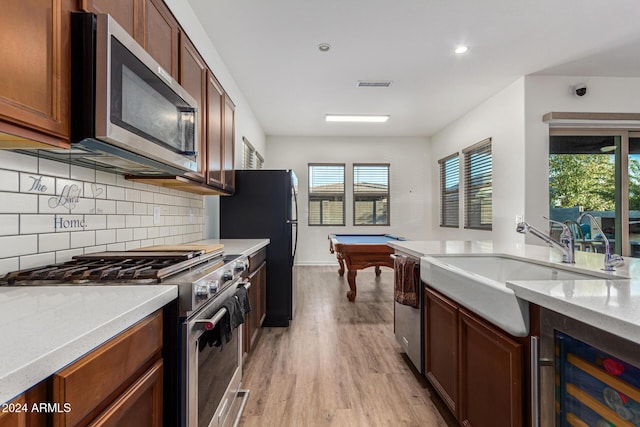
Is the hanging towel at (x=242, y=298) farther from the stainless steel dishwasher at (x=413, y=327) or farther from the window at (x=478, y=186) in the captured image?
the window at (x=478, y=186)

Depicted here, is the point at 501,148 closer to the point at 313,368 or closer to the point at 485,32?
the point at 485,32

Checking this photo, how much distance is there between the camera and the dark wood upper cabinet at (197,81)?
6.17ft

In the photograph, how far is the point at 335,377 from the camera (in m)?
2.22

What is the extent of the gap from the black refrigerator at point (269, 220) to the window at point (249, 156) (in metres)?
1.45

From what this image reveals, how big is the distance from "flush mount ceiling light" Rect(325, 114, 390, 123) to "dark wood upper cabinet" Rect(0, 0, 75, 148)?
458 centimetres

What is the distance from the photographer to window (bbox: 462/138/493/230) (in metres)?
4.61

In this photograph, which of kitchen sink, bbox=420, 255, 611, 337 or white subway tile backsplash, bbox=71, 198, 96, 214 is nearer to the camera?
kitchen sink, bbox=420, 255, 611, 337

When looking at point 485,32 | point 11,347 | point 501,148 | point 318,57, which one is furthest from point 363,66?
point 11,347

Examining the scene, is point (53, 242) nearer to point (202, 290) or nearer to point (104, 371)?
point (202, 290)

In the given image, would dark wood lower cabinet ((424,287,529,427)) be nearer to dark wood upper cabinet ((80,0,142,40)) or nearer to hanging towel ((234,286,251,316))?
hanging towel ((234,286,251,316))

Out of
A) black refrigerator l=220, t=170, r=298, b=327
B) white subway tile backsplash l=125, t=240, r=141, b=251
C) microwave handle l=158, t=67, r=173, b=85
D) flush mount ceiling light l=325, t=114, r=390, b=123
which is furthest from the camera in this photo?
flush mount ceiling light l=325, t=114, r=390, b=123

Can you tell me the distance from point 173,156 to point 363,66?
8.97ft

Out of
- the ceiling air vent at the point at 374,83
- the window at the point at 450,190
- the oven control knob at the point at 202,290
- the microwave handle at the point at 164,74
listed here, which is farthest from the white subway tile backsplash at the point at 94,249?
the window at the point at 450,190

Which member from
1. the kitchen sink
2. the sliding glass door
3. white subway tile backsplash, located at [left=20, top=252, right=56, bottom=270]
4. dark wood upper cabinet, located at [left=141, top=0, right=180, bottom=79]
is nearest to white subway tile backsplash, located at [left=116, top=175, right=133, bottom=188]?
white subway tile backsplash, located at [left=20, top=252, right=56, bottom=270]
